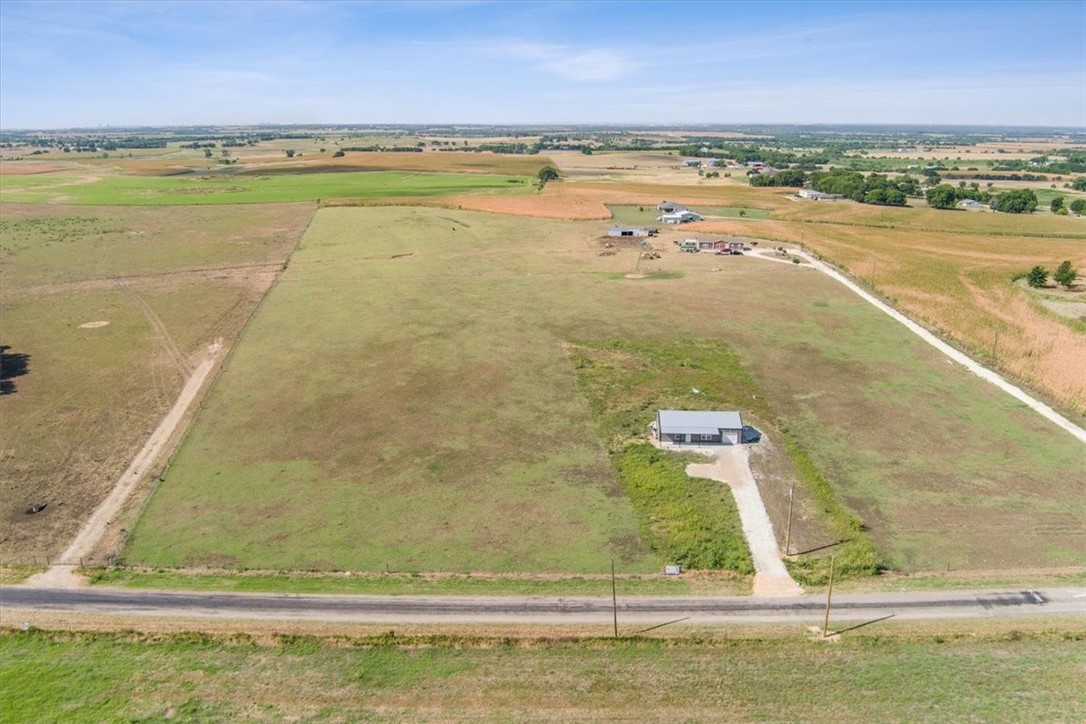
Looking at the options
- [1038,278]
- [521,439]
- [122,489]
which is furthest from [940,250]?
[122,489]

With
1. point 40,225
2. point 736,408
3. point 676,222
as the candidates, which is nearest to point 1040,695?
point 736,408

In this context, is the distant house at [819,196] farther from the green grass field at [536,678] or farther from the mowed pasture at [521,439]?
the green grass field at [536,678]

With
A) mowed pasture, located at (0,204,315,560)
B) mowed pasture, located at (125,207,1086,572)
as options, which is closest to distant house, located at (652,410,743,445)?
mowed pasture, located at (125,207,1086,572)

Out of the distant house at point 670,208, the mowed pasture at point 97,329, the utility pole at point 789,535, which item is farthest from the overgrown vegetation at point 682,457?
the distant house at point 670,208

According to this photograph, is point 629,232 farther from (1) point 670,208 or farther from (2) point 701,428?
(2) point 701,428

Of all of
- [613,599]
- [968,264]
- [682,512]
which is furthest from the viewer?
[968,264]

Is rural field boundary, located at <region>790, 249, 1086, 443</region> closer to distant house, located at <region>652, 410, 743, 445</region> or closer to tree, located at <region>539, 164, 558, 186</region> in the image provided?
distant house, located at <region>652, 410, 743, 445</region>
